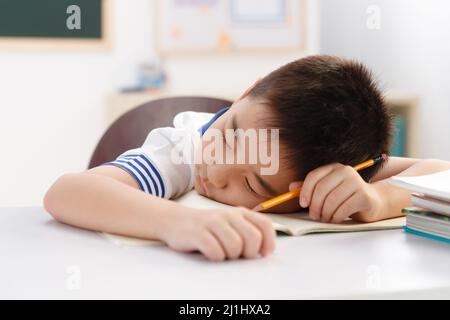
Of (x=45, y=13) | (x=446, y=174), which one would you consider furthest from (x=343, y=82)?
(x=45, y=13)

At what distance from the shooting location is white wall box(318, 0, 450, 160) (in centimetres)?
265

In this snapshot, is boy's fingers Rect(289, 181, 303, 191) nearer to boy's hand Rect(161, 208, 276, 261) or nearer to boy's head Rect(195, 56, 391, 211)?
boy's head Rect(195, 56, 391, 211)

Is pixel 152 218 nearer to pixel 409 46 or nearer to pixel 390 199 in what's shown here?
pixel 390 199

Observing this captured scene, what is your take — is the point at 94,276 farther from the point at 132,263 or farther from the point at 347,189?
the point at 347,189

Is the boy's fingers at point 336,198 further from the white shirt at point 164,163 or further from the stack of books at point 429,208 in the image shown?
Answer: the white shirt at point 164,163

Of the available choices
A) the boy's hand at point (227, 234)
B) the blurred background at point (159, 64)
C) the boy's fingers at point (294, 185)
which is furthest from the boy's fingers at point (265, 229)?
the blurred background at point (159, 64)

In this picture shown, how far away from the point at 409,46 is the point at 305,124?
2.25m

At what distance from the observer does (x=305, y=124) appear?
2.57ft

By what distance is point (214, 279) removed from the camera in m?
0.51

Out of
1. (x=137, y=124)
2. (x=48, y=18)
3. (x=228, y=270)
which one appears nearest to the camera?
(x=228, y=270)

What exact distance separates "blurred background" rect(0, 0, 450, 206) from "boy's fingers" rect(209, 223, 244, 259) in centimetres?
197

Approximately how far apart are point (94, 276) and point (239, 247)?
136 millimetres

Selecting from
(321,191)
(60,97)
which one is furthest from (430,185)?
(60,97)

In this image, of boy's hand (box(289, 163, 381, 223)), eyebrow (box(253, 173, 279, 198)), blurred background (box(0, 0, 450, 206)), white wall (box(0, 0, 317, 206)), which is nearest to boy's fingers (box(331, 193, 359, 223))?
boy's hand (box(289, 163, 381, 223))
